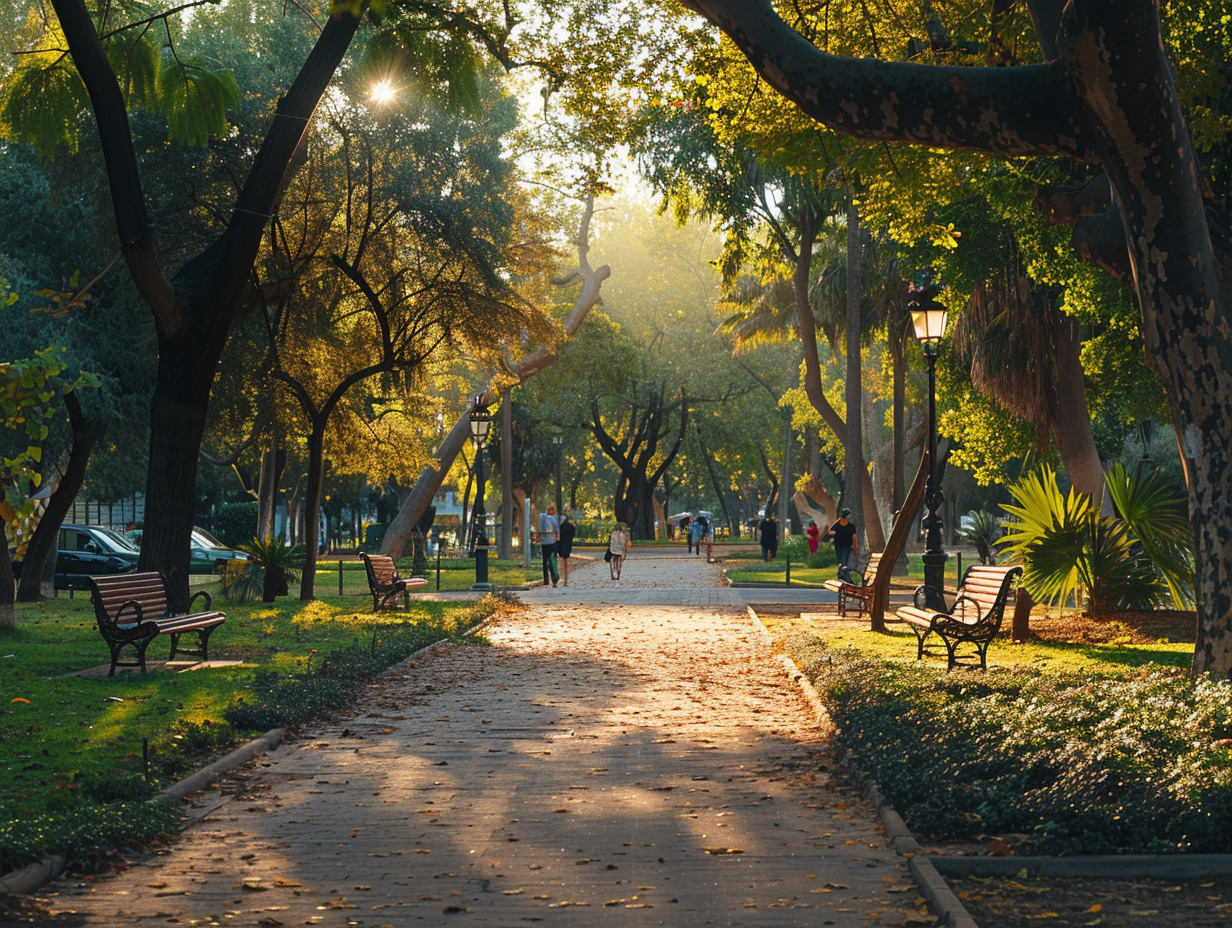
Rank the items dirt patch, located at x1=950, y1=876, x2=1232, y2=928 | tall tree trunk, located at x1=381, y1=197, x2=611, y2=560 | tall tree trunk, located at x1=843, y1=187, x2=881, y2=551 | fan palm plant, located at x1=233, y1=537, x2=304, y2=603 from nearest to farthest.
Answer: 1. dirt patch, located at x1=950, y1=876, x2=1232, y2=928
2. fan palm plant, located at x1=233, y1=537, x2=304, y2=603
3. tall tree trunk, located at x1=843, y1=187, x2=881, y2=551
4. tall tree trunk, located at x1=381, y1=197, x2=611, y2=560

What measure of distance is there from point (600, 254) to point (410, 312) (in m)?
41.7

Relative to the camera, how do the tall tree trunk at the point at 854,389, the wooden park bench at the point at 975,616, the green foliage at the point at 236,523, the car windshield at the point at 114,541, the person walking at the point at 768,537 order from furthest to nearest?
the green foliage at the point at 236,523, the person walking at the point at 768,537, the car windshield at the point at 114,541, the tall tree trunk at the point at 854,389, the wooden park bench at the point at 975,616

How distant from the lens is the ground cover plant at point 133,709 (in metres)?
6.30

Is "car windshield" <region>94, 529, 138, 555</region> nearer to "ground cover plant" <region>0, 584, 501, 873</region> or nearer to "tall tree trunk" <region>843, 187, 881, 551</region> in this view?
"ground cover plant" <region>0, 584, 501, 873</region>

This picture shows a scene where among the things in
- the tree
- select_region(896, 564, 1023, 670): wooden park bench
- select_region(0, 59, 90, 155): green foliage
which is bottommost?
select_region(896, 564, 1023, 670): wooden park bench

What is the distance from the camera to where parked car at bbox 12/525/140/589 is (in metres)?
27.9

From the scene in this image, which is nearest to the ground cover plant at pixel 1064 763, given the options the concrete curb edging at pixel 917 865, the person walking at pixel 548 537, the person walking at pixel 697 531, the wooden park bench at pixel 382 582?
the concrete curb edging at pixel 917 865

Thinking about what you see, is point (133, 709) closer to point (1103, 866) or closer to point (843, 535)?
point (1103, 866)

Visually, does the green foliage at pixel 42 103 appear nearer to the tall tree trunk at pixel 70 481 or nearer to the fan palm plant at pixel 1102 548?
the tall tree trunk at pixel 70 481

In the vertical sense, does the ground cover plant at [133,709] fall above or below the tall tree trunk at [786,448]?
below

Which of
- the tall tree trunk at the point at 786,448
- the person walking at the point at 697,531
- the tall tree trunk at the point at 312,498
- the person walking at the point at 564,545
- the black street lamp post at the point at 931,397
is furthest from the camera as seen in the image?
the tall tree trunk at the point at 786,448

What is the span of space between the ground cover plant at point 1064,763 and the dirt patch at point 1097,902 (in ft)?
0.98

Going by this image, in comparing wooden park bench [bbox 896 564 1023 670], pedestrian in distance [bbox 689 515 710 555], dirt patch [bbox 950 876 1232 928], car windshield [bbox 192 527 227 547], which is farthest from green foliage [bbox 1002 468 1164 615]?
pedestrian in distance [bbox 689 515 710 555]

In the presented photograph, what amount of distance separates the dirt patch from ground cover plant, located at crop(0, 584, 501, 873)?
3.96 metres
